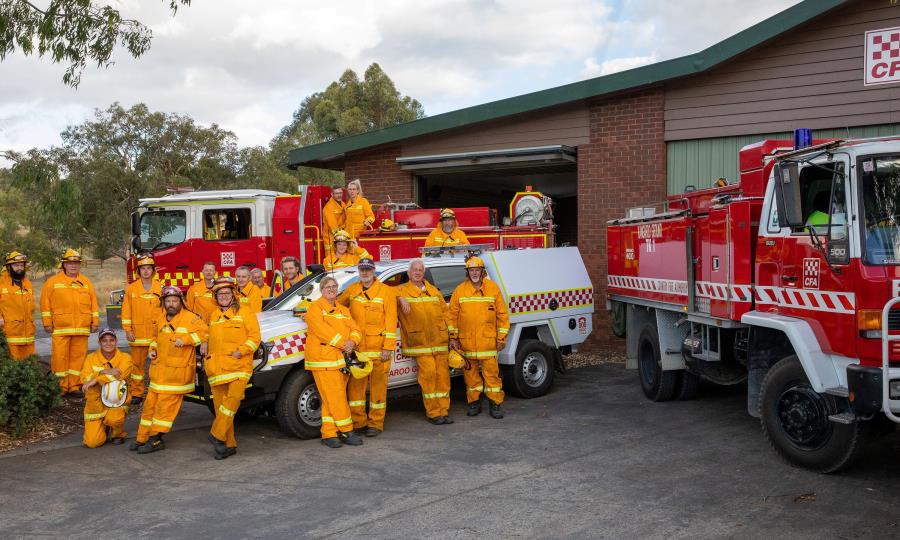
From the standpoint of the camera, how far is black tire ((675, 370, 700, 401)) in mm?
9148

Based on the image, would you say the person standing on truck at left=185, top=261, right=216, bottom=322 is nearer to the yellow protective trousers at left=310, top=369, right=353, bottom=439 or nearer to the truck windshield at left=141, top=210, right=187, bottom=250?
the truck windshield at left=141, top=210, right=187, bottom=250

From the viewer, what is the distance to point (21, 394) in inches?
316

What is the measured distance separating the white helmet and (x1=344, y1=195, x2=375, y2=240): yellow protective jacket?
5.24 metres

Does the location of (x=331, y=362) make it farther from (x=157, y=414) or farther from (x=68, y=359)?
(x=68, y=359)

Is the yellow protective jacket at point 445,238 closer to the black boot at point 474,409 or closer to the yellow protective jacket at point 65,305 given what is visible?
the black boot at point 474,409

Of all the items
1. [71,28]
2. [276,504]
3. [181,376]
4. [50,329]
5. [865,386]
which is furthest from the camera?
[50,329]

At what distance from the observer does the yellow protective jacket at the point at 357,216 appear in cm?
1237

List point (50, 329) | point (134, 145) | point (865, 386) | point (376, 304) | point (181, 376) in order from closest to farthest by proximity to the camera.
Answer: point (865, 386) → point (181, 376) → point (376, 304) → point (50, 329) → point (134, 145)

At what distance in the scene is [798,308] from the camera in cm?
622

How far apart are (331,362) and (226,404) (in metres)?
1.02

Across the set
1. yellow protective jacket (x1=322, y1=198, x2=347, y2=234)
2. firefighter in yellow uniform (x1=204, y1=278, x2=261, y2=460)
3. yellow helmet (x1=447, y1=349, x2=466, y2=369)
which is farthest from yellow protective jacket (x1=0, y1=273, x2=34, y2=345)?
yellow helmet (x1=447, y1=349, x2=466, y2=369)

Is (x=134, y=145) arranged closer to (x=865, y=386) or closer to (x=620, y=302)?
(x=620, y=302)

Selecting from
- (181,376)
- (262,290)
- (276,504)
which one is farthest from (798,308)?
(262,290)

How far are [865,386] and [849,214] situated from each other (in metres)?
1.25
